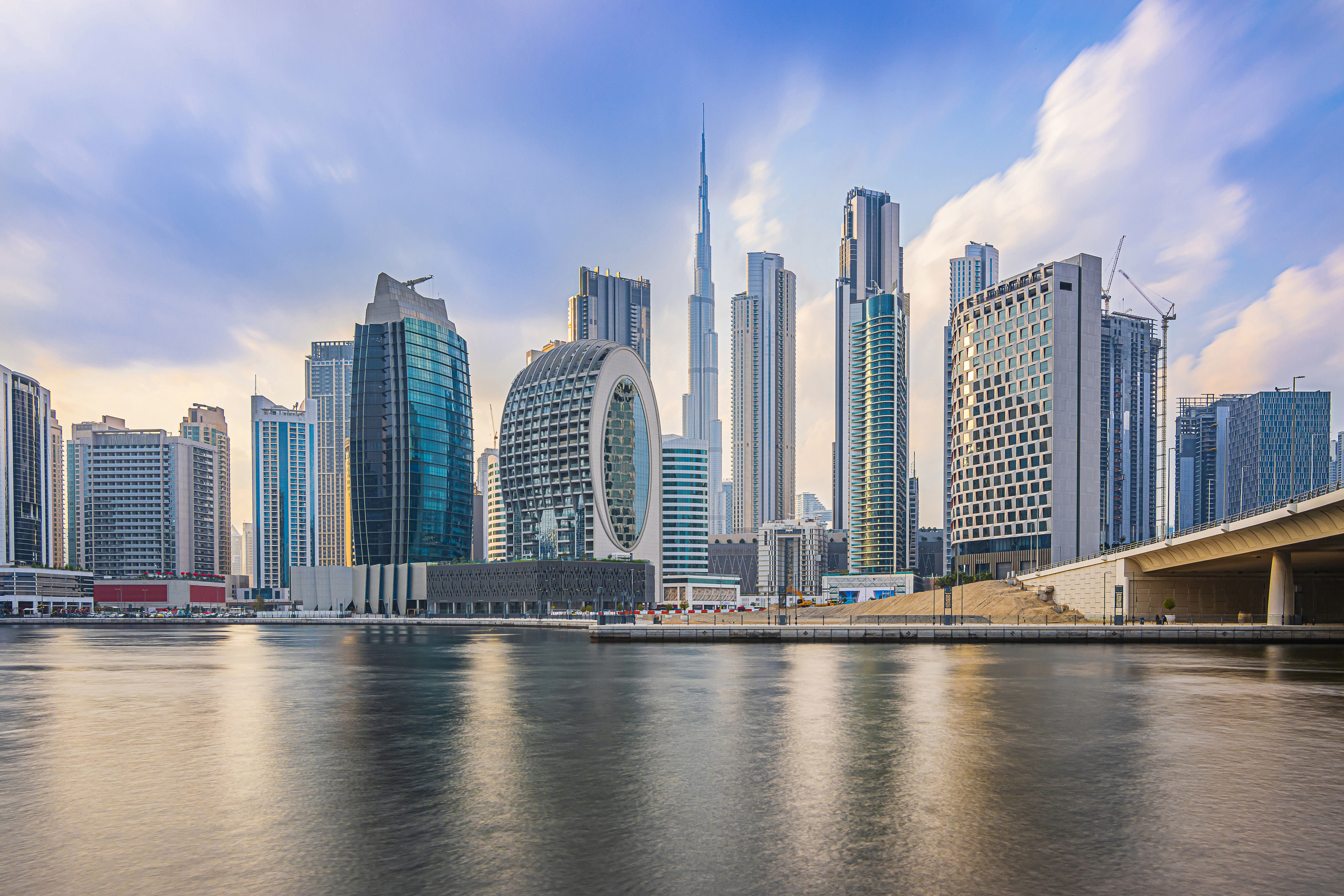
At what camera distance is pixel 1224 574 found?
109m

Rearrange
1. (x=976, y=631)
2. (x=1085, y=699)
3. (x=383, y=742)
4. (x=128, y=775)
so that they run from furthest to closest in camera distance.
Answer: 1. (x=976, y=631)
2. (x=1085, y=699)
3. (x=383, y=742)
4. (x=128, y=775)

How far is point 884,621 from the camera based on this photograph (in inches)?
4424

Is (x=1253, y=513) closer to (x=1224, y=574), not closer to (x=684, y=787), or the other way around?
(x=1224, y=574)

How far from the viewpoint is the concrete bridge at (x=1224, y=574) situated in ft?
278

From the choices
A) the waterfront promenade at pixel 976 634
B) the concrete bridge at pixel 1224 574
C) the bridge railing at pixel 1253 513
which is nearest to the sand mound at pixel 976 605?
the concrete bridge at pixel 1224 574

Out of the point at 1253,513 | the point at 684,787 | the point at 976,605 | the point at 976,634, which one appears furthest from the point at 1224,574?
the point at 684,787

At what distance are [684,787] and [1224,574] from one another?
106 m

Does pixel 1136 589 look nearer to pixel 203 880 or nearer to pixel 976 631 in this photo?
pixel 976 631

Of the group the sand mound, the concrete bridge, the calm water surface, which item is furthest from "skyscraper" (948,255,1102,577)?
the calm water surface

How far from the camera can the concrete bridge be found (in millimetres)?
84812

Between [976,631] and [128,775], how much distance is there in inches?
3338

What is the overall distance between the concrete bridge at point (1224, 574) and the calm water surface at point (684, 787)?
3403cm

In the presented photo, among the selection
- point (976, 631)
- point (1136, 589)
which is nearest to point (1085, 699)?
point (976, 631)

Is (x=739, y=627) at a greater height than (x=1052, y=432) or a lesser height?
lesser
